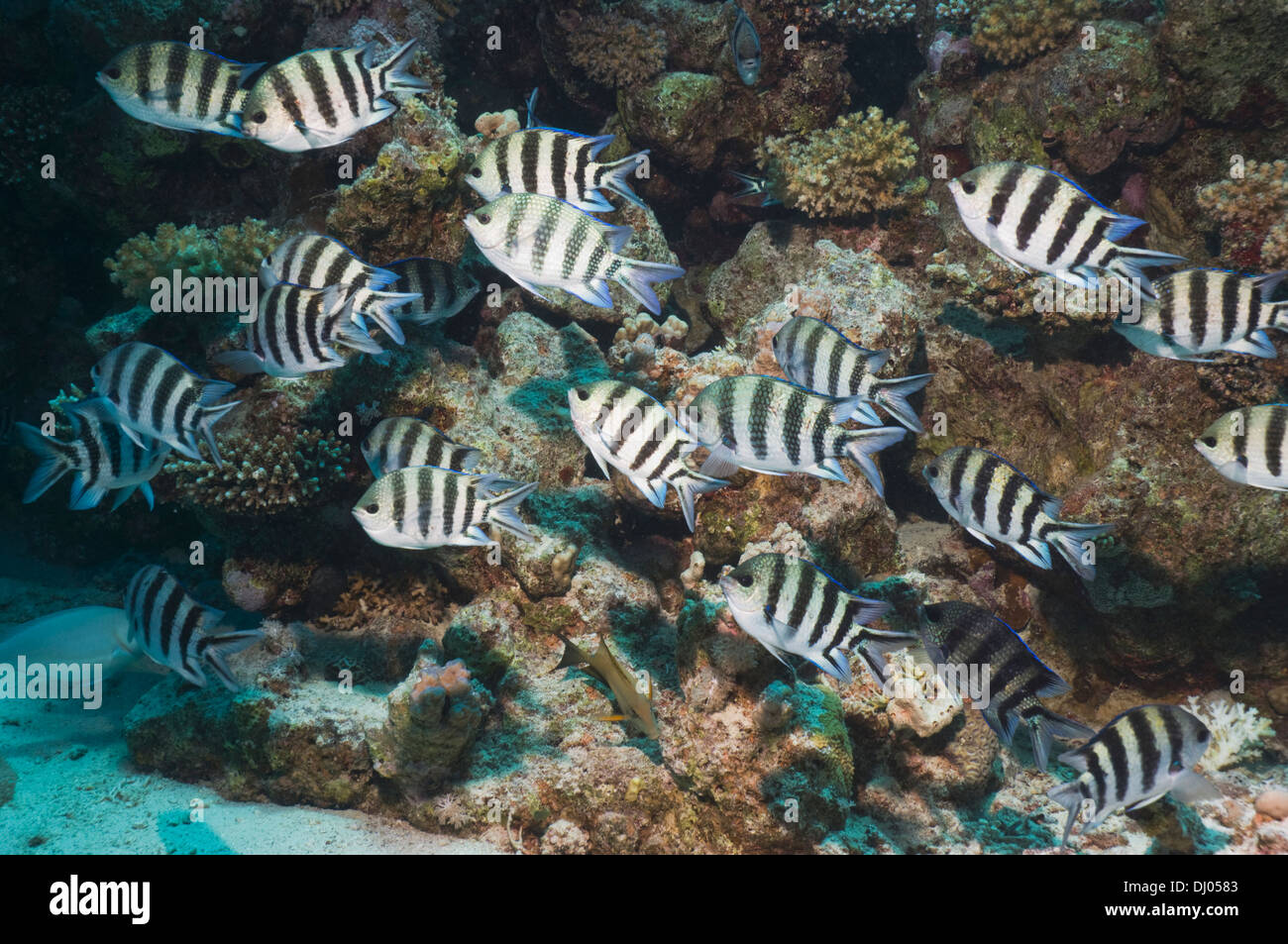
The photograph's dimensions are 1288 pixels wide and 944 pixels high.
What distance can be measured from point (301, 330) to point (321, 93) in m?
1.31

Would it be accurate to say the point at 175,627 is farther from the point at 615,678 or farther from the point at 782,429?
the point at 782,429

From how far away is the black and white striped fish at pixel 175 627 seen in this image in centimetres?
358

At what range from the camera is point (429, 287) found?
523 cm

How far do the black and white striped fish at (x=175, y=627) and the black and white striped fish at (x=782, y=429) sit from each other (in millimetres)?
2629

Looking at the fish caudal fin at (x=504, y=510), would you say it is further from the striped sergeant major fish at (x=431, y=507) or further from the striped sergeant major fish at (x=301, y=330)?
the striped sergeant major fish at (x=301, y=330)

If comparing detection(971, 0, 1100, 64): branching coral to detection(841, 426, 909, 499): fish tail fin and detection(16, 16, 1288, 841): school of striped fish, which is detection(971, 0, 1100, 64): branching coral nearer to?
detection(16, 16, 1288, 841): school of striped fish

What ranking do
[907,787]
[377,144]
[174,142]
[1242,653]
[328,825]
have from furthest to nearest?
[174,142], [377,144], [1242,653], [907,787], [328,825]

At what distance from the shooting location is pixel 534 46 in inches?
357

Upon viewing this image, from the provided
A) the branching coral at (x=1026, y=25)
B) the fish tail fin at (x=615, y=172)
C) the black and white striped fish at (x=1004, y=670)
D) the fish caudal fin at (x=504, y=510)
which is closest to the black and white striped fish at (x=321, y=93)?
the fish tail fin at (x=615, y=172)

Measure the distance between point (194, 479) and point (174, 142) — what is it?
4019 millimetres

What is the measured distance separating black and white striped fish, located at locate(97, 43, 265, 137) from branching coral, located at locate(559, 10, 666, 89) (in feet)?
17.7

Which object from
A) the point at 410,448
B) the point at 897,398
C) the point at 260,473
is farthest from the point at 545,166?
the point at 260,473
